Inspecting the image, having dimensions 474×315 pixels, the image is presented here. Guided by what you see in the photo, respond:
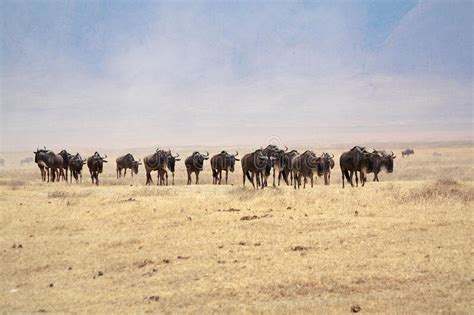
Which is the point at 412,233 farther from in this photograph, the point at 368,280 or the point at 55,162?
the point at 55,162

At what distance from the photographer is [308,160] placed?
3472 centimetres

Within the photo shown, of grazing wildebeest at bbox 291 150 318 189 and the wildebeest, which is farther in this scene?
the wildebeest

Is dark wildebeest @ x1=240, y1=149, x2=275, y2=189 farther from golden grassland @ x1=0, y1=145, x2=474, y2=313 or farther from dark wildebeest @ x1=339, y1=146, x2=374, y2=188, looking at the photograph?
golden grassland @ x1=0, y1=145, x2=474, y2=313

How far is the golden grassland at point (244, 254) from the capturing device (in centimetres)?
1346

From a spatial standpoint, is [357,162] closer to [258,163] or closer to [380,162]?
[258,163]

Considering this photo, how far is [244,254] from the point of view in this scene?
646 inches

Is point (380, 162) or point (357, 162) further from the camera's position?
point (380, 162)

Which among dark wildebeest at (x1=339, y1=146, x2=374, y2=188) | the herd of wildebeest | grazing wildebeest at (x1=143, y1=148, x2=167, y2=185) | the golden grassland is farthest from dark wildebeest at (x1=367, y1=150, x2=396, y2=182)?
the golden grassland

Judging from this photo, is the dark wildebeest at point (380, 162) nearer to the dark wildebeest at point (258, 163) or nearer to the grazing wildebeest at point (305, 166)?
the grazing wildebeest at point (305, 166)

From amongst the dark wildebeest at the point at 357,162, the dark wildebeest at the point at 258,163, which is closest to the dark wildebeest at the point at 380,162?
the dark wildebeest at the point at 357,162

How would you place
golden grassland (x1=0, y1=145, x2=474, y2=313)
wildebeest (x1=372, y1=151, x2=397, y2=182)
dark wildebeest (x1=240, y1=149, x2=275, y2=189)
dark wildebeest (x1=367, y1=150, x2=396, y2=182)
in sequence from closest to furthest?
golden grassland (x1=0, y1=145, x2=474, y2=313) → dark wildebeest (x1=240, y1=149, x2=275, y2=189) → dark wildebeest (x1=367, y1=150, x2=396, y2=182) → wildebeest (x1=372, y1=151, x2=397, y2=182)

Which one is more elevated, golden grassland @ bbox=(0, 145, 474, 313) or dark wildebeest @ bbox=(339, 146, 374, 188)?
dark wildebeest @ bbox=(339, 146, 374, 188)

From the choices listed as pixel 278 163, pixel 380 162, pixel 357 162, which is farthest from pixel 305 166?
pixel 380 162

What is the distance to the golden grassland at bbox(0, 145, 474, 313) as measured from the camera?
13461 mm
